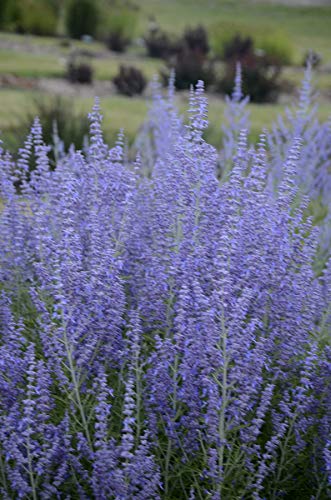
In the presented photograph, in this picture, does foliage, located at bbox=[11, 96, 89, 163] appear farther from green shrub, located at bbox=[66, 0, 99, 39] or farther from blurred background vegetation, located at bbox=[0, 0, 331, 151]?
green shrub, located at bbox=[66, 0, 99, 39]

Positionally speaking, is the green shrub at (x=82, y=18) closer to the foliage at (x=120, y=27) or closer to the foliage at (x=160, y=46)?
the foliage at (x=120, y=27)

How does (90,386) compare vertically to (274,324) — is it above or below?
below

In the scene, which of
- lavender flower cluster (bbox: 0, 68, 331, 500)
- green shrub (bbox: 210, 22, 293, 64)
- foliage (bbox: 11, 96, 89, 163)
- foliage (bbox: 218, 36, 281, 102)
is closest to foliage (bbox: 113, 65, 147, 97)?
foliage (bbox: 218, 36, 281, 102)

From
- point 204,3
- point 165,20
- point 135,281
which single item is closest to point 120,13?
point 165,20

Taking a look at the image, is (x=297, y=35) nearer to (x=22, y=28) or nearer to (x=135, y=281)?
(x=22, y=28)

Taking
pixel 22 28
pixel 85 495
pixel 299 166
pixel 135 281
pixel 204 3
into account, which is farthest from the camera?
pixel 204 3

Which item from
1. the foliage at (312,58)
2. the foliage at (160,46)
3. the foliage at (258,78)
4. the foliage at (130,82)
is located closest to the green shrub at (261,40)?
the foliage at (160,46)

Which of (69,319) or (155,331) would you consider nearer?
(69,319)

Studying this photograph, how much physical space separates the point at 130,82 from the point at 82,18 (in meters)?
5.49

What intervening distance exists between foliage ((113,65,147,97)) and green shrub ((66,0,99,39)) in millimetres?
4714

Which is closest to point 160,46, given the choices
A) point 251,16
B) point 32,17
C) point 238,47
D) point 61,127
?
point 238,47

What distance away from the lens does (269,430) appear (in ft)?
7.80

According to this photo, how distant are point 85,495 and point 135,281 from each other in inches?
34.4

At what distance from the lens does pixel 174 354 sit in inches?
82.4
